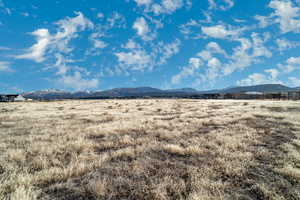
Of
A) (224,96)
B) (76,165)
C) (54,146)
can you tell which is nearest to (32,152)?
(54,146)

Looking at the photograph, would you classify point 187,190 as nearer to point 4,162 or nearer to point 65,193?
point 65,193

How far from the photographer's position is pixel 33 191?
3.79 meters

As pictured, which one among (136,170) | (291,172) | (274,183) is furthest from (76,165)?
(291,172)

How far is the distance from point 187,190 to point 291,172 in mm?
3105

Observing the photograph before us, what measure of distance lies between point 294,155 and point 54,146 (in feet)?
30.6

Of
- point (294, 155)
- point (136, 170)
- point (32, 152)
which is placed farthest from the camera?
point (32, 152)

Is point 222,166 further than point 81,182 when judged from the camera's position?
Yes

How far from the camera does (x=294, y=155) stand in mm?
5941

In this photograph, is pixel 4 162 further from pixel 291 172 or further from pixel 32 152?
pixel 291 172

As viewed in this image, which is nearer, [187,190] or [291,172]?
[187,190]

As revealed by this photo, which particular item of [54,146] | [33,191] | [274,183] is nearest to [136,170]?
[33,191]

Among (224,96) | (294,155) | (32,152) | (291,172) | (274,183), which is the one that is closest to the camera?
(274,183)

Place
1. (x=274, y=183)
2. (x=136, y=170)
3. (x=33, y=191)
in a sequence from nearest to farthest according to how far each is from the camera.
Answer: (x=33, y=191), (x=274, y=183), (x=136, y=170)

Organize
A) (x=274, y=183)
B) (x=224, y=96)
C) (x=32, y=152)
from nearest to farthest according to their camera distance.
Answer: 1. (x=274, y=183)
2. (x=32, y=152)
3. (x=224, y=96)
